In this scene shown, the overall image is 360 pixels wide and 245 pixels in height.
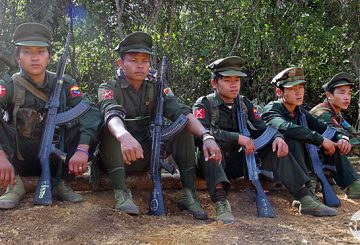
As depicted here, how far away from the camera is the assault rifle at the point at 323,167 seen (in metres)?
5.04

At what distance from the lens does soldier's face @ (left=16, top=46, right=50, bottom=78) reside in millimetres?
4391

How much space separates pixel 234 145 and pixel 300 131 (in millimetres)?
766

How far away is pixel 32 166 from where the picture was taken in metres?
4.57

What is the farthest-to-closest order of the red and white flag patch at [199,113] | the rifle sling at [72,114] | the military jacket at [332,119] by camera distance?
the military jacket at [332,119]
the red and white flag patch at [199,113]
the rifle sling at [72,114]

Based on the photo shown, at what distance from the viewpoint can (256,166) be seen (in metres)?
4.77

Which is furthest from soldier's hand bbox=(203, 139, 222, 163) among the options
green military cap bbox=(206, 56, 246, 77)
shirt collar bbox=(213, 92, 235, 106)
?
green military cap bbox=(206, 56, 246, 77)

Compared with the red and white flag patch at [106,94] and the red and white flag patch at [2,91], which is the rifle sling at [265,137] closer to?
the red and white flag patch at [106,94]

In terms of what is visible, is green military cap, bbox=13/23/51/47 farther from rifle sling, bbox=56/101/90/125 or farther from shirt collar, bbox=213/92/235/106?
shirt collar, bbox=213/92/235/106

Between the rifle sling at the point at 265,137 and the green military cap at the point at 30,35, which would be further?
the rifle sling at the point at 265,137

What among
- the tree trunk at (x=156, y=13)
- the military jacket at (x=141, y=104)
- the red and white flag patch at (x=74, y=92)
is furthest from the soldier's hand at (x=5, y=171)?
the tree trunk at (x=156, y=13)

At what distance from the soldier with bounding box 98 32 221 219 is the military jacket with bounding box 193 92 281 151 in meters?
0.29

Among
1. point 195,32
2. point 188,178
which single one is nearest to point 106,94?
point 188,178

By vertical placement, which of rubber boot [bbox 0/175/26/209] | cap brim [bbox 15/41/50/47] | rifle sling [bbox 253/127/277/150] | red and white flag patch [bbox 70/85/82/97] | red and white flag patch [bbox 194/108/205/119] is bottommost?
rubber boot [bbox 0/175/26/209]

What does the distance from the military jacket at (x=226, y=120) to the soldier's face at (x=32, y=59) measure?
162 centimetres
